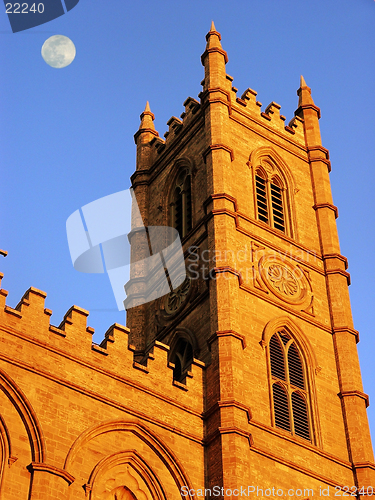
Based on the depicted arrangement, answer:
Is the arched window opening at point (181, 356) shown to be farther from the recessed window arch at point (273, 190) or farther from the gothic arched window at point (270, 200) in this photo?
the gothic arched window at point (270, 200)

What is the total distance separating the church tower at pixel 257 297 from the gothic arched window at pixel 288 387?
1.7 inches

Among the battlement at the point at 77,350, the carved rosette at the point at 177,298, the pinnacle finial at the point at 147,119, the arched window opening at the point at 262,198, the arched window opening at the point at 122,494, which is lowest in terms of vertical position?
the arched window opening at the point at 122,494

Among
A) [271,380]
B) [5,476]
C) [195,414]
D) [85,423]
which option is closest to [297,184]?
[271,380]

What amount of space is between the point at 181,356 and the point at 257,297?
10.3 ft

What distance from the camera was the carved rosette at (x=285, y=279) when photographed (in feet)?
103

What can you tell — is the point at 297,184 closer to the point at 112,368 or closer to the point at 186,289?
the point at 186,289

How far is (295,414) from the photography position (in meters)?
28.2

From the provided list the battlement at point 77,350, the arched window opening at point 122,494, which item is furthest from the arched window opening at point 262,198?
the arched window opening at point 122,494

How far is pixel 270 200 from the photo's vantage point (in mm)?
35281

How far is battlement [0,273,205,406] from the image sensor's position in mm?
23781

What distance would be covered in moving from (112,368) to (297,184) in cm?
1432

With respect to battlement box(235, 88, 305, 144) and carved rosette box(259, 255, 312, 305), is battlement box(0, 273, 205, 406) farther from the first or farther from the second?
battlement box(235, 88, 305, 144)

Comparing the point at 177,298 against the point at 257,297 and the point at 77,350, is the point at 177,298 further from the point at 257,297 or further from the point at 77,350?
the point at 77,350

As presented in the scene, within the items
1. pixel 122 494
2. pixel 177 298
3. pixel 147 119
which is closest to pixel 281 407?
pixel 177 298
